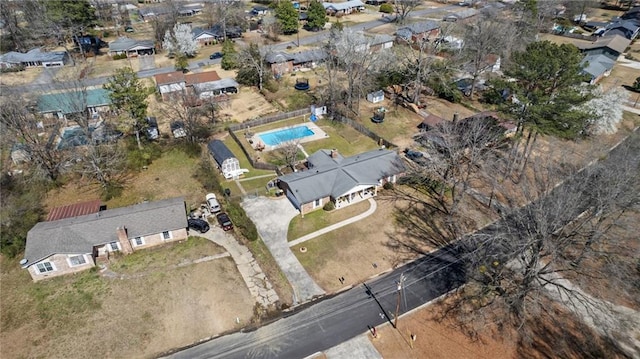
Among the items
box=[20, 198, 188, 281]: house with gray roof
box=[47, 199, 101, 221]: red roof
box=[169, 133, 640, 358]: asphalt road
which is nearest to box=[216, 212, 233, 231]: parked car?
box=[20, 198, 188, 281]: house with gray roof

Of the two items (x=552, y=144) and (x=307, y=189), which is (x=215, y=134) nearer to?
(x=307, y=189)

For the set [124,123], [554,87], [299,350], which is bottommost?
[299,350]

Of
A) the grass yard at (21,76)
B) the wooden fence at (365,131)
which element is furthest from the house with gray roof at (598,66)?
the grass yard at (21,76)

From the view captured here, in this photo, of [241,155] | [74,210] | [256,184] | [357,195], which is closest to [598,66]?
[357,195]

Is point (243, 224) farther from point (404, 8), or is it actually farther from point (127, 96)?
point (404, 8)

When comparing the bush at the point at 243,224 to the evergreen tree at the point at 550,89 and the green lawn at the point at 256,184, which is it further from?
the evergreen tree at the point at 550,89

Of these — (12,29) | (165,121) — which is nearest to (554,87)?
(165,121)
